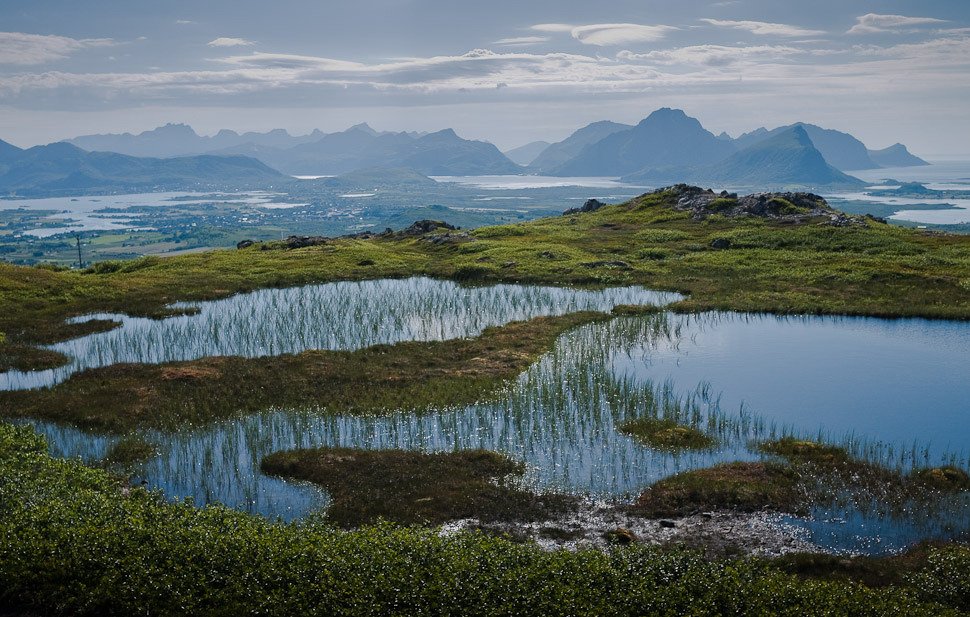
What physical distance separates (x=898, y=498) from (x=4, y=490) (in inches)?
1272

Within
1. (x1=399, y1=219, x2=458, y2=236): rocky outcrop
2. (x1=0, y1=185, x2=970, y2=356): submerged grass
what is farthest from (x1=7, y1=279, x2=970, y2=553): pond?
(x1=399, y1=219, x2=458, y2=236): rocky outcrop

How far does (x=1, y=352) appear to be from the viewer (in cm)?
5009

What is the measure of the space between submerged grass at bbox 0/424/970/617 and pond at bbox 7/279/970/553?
4994 mm

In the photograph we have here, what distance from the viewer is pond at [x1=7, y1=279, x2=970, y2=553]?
28938 mm

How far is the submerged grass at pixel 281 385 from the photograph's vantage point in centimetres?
3781

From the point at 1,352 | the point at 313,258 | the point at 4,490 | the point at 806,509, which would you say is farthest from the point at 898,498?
the point at 313,258

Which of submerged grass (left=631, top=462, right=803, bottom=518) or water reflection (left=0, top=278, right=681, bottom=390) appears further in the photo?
water reflection (left=0, top=278, right=681, bottom=390)

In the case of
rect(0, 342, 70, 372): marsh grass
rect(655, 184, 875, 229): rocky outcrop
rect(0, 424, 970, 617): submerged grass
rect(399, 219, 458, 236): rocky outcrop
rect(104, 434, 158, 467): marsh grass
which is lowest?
rect(104, 434, 158, 467): marsh grass

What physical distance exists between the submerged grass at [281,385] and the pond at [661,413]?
1483mm

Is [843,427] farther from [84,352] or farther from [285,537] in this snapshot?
[84,352]

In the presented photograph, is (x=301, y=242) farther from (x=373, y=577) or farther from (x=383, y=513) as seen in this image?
(x=373, y=577)

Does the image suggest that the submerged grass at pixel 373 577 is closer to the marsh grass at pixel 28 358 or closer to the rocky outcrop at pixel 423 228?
the marsh grass at pixel 28 358

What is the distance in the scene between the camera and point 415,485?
2884 centimetres

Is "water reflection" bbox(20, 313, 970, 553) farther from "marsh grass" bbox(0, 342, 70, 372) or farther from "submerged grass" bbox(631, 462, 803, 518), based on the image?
"marsh grass" bbox(0, 342, 70, 372)
